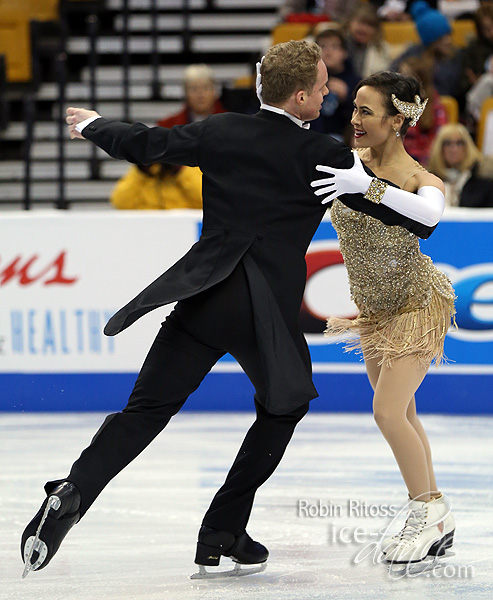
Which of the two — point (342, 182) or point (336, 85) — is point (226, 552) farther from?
point (336, 85)

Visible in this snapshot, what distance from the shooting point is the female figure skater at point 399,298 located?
304 centimetres

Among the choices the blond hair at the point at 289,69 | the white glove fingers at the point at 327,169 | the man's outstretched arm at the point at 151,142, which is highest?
the blond hair at the point at 289,69

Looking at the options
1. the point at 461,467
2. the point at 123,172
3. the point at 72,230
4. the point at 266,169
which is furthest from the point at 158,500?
the point at 123,172

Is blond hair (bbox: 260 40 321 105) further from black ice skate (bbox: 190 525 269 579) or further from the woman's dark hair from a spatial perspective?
black ice skate (bbox: 190 525 269 579)

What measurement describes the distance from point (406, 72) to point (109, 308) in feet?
7.47

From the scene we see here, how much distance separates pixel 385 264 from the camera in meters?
3.09

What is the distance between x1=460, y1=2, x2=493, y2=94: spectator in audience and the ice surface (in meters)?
2.83

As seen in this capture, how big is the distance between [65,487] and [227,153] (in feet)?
3.09

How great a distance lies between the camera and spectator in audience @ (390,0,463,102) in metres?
6.86

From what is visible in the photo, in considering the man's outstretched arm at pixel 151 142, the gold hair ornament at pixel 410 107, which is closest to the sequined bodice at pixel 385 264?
the gold hair ornament at pixel 410 107

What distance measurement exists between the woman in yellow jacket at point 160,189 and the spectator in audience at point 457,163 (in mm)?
1371

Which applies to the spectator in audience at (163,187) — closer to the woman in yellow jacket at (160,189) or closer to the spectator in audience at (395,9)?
the woman in yellow jacket at (160,189)

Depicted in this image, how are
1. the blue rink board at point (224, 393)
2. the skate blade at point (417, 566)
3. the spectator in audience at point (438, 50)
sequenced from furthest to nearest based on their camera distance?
the spectator in audience at point (438, 50) < the blue rink board at point (224, 393) < the skate blade at point (417, 566)

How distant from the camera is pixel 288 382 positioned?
2650 millimetres
